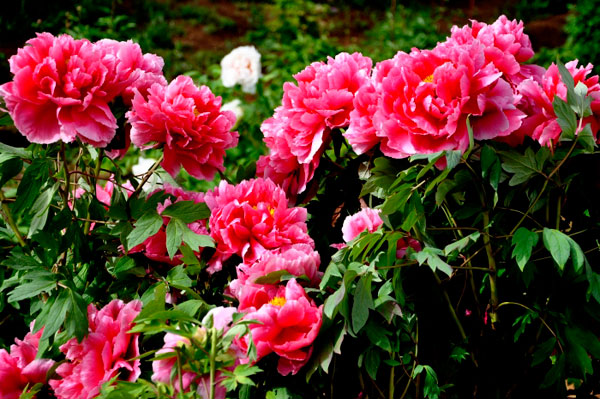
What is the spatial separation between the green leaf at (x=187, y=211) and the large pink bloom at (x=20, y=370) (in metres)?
0.36

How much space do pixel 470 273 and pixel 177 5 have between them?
23.7 ft

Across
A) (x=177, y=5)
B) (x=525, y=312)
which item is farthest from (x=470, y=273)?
(x=177, y=5)

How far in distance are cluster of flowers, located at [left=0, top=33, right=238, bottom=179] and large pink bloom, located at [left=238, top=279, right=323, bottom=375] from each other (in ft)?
1.24

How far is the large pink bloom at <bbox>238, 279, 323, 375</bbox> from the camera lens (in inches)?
45.4

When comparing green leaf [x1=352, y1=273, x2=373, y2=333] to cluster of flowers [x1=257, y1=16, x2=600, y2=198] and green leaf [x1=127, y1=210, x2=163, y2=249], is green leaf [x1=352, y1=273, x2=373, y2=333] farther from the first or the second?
green leaf [x1=127, y1=210, x2=163, y2=249]

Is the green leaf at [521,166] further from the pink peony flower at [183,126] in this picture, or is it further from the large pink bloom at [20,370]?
the large pink bloom at [20,370]

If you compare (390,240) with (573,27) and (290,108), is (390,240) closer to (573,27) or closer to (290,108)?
(290,108)

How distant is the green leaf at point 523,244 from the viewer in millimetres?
1081

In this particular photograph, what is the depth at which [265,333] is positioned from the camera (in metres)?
1.16

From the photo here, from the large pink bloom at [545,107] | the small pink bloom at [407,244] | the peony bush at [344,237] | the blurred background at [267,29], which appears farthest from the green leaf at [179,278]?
the blurred background at [267,29]

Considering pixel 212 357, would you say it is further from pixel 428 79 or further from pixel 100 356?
pixel 428 79

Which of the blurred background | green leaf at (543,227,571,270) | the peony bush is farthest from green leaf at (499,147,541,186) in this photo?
the blurred background

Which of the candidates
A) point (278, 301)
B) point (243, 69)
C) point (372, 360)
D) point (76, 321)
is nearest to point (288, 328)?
point (278, 301)

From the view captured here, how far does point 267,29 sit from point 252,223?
5948 mm
